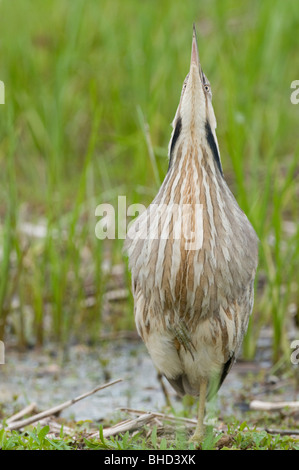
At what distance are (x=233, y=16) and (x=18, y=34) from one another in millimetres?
1844

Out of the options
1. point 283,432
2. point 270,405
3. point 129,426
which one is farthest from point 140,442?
point 270,405

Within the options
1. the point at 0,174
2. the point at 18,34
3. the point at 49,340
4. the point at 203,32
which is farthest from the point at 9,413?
the point at 203,32

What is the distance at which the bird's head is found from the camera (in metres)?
2.60

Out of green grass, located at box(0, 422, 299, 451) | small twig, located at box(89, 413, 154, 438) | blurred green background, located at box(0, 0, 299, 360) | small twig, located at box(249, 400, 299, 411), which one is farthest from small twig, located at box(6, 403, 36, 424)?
small twig, located at box(249, 400, 299, 411)

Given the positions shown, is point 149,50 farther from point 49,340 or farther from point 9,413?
point 9,413

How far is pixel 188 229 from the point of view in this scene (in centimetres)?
271

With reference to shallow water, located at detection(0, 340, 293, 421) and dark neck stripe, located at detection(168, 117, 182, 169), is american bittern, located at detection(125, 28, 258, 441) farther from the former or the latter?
shallow water, located at detection(0, 340, 293, 421)

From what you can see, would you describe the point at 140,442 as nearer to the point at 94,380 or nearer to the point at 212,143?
the point at 212,143

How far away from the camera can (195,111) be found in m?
2.64

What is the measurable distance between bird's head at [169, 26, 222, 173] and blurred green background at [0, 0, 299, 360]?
2.05 ft

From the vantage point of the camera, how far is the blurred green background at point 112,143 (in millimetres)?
4184

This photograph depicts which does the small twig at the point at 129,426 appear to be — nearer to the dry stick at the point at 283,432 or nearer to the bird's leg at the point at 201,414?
the bird's leg at the point at 201,414
